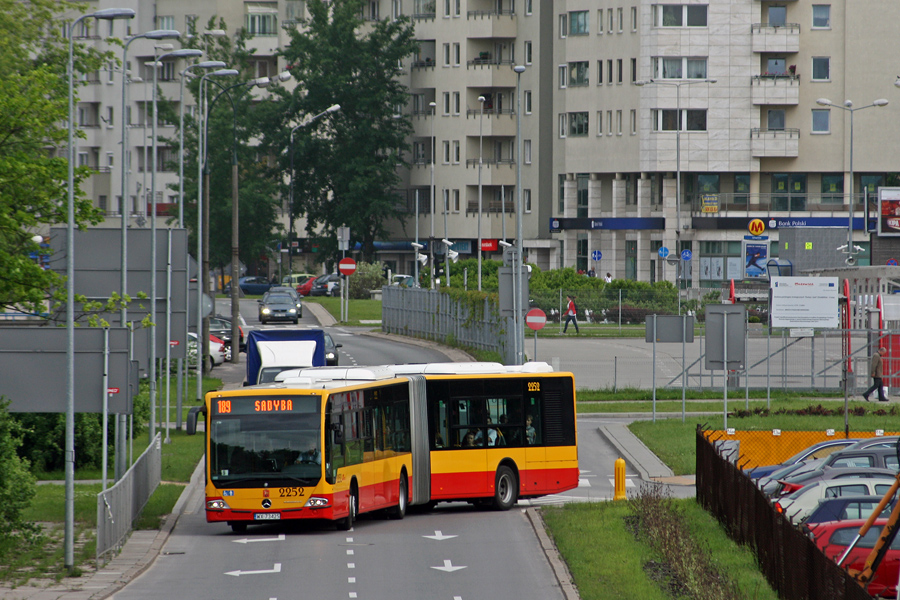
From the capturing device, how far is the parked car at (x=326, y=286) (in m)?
91.9

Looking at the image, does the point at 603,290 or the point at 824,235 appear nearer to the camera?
the point at 603,290

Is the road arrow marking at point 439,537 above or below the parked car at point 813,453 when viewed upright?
below

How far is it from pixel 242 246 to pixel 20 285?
234 ft

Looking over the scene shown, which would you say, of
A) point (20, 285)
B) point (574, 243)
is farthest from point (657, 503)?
point (574, 243)

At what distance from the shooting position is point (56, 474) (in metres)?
26.8

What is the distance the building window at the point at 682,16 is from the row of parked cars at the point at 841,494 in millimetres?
64096

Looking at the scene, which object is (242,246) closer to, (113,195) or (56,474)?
(113,195)

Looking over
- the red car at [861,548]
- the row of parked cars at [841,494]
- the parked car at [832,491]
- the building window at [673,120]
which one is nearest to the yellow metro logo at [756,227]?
the building window at [673,120]

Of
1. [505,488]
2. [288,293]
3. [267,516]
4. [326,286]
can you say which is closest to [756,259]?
[288,293]

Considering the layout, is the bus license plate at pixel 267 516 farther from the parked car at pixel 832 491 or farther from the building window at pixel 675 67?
the building window at pixel 675 67

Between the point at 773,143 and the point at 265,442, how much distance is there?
230 feet

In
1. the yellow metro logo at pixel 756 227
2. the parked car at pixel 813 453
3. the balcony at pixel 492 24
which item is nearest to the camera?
the parked car at pixel 813 453

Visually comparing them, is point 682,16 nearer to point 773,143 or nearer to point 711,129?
point 711,129

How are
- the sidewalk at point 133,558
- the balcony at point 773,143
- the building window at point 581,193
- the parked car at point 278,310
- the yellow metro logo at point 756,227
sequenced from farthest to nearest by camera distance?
the building window at point 581,193 → the balcony at point 773,143 → the yellow metro logo at point 756,227 → the parked car at point 278,310 → the sidewalk at point 133,558
